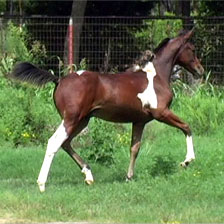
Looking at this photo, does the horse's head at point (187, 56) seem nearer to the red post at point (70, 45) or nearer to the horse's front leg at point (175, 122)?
the horse's front leg at point (175, 122)

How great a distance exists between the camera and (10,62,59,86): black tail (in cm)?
1045

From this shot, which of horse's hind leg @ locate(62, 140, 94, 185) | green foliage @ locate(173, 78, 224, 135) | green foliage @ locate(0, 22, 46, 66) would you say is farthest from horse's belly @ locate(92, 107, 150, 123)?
green foliage @ locate(0, 22, 46, 66)

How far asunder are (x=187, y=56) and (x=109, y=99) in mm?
1580

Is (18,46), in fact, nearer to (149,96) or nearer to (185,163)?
(149,96)

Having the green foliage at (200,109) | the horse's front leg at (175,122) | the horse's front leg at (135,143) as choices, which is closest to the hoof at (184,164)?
the horse's front leg at (175,122)

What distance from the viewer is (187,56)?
11148mm

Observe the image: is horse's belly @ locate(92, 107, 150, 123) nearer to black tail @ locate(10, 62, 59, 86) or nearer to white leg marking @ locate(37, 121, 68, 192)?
white leg marking @ locate(37, 121, 68, 192)

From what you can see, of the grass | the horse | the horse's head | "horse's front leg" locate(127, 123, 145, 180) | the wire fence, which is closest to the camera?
the grass

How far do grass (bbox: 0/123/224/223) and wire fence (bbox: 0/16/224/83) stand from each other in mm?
5442

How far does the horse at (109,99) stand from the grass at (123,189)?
1.29 feet

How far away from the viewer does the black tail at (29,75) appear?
1045 centimetres

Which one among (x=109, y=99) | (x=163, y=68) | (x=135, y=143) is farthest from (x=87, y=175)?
(x=163, y=68)

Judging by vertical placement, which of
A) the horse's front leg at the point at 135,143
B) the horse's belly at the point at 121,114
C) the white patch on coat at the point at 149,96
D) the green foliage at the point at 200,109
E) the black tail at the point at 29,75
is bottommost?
the green foliage at the point at 200,109

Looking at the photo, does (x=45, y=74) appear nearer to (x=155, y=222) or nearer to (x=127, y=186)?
(x=127, y=186)
